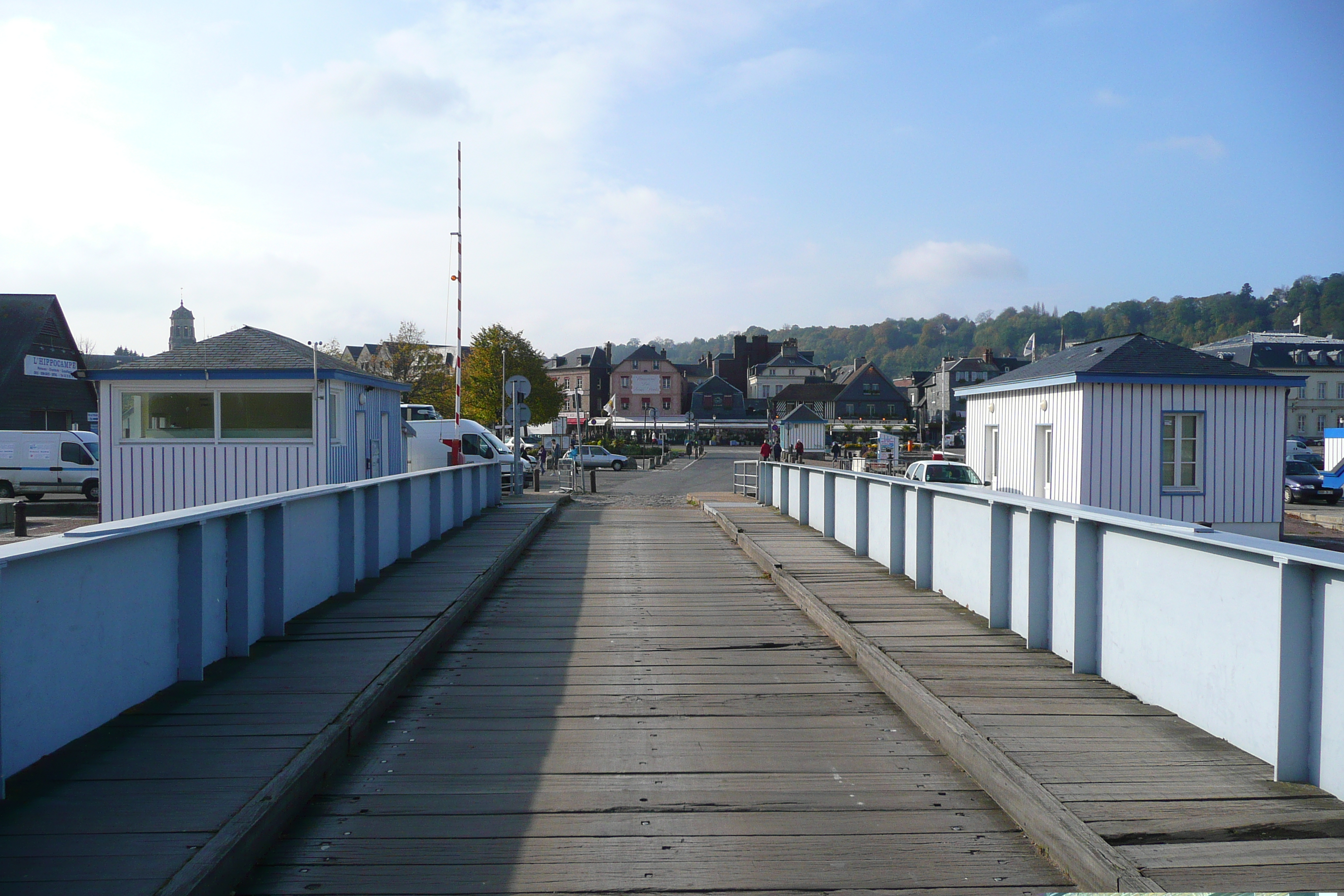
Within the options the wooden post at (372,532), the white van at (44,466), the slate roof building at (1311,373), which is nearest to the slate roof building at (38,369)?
the white van at (44,466)

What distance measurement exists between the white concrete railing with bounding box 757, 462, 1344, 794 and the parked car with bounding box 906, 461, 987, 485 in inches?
472

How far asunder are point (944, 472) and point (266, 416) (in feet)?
43.8

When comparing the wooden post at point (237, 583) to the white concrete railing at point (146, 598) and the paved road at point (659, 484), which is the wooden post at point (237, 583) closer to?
the white concrete railing at point (146, 598)

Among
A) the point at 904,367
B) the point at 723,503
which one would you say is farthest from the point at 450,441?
the point at 904,367

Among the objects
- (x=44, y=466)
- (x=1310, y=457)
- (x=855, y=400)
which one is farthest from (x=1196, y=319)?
(x=44, y=466)

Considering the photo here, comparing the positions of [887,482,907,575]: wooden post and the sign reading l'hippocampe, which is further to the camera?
the sign reading l'hippocampe

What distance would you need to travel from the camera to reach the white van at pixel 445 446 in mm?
29859

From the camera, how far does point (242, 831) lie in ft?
12.7

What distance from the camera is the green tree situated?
73125mm

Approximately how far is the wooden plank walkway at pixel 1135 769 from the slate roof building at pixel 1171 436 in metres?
12.8

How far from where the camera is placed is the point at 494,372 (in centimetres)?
7381

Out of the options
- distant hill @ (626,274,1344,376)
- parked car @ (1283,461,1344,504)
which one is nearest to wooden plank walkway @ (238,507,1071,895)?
parked car @ (1283,461,1344,504)

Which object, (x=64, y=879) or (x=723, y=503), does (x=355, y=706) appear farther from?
(x=723, y=503)

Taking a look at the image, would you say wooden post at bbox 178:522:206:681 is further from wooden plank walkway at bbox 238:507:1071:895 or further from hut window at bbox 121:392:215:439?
hut window at bbox 121:392:215:439
